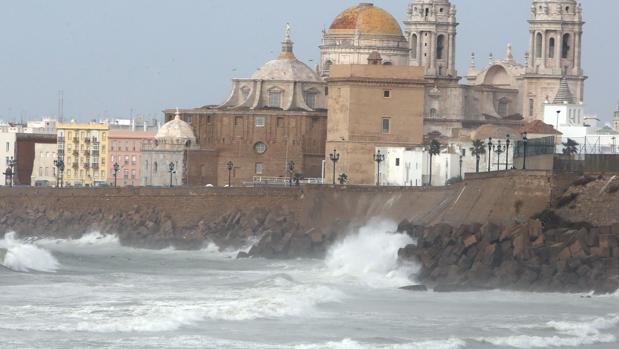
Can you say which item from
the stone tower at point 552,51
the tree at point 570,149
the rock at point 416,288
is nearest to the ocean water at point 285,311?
the rock at point 416,288

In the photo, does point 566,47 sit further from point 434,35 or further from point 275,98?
point 275,98

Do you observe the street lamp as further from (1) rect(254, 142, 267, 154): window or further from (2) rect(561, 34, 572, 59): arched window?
(2) rect(561, 34, 572, 59): arched window

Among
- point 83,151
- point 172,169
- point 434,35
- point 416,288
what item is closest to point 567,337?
point 416,288

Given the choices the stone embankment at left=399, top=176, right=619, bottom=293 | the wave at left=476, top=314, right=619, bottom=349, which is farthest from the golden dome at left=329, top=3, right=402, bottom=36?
the wave at left=476, top=314, right=619, bottom=349

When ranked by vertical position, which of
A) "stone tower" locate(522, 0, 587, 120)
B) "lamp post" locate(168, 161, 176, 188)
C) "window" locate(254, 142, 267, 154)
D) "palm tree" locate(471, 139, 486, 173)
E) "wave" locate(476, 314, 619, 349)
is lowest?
"wave" locate(476, 314, 619, 349)

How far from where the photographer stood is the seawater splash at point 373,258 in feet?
250

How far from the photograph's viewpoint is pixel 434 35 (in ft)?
411

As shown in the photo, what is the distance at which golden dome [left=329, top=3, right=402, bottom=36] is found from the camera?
12025 centimetres

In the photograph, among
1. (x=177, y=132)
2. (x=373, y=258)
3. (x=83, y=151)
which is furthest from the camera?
(x=83, y=151)

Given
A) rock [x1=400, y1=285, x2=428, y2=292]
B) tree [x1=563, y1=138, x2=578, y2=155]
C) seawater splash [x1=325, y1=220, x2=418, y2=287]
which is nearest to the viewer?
rock [x1=400, y1=285, x2=428, y2=292]

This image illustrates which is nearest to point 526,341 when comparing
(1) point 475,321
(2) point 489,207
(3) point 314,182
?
(1) point 475,321

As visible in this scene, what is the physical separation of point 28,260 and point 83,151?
160 ft

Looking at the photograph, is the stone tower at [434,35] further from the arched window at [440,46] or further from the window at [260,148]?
the window at [260,148]

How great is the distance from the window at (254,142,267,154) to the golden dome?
8.35 meters
